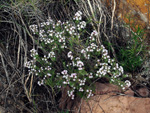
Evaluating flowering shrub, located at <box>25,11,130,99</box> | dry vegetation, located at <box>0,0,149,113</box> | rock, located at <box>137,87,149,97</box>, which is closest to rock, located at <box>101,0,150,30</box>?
dry vegetation, located at <box>0,0,149,113</box>

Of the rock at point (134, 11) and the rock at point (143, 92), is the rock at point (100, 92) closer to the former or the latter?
the rock at point (143, 92)

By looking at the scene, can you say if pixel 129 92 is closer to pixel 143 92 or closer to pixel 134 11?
pixel 143 92

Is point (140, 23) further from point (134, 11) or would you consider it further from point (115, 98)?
point (115, 98)

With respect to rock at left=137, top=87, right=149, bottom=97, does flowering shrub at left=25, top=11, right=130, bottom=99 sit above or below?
above

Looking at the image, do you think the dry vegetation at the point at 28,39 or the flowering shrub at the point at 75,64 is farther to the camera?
the dry vegetation at the point at 28,39

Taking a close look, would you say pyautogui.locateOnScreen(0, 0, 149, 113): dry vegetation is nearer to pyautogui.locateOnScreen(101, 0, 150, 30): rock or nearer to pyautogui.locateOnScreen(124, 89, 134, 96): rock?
pyautogui.locateOnScreen(101, 0, 150, 30): rock

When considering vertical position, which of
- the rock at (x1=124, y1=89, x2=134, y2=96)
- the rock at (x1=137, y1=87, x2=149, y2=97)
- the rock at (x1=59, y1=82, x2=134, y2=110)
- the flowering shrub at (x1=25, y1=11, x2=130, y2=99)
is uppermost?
the flowering shrub at (x1=25, y1=11, x2=130, y2=99)

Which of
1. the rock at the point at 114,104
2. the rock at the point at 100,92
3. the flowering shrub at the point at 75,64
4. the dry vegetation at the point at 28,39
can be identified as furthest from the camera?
the dry vegetation at the point at 28,39

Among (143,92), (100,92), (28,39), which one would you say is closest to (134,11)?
(143,92)

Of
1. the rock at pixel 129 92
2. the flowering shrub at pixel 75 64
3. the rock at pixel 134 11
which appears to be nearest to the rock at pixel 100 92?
the rock at pixel 129 92

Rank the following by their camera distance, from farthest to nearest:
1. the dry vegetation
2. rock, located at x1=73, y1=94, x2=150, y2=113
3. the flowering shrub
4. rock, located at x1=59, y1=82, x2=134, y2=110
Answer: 1. the dry vegetation
2. rock, located at x1=59, y1=82, x2=134, y2=110
3. rock, located at x1=73, y1=94, x2=150, y2=113
4. the flowering shrub
